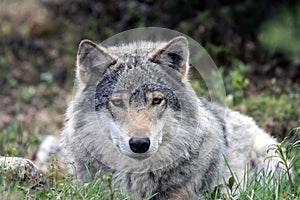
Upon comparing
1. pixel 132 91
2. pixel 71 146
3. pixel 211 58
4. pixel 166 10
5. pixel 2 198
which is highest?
pixel 166 10

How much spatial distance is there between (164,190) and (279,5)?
242 inches

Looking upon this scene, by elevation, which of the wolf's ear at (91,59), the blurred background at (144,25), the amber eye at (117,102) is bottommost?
the amber eye at (117,102)

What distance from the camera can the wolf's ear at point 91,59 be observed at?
5.30 meters

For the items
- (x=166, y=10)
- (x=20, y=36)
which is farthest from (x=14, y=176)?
(x=20, y=36)

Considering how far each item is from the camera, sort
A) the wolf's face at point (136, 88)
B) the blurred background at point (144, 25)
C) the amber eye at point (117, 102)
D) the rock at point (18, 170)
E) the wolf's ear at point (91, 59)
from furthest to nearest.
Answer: the blurred background at point (144, 25) → the wolf's ear at point (91, 59) → the amber eye at point (117, 102) → the wolf's face at point (136, 88) → the rock at point (18, 170)

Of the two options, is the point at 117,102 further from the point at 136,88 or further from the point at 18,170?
the point at 18,170

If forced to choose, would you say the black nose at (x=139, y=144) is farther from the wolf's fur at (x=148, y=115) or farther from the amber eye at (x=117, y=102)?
the amber eye at (x=117, y=102)

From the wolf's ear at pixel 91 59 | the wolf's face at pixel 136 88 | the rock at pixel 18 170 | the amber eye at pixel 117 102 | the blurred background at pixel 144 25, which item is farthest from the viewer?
the blurred background at pixel 144 25

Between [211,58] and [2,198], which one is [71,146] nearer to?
[2,198]

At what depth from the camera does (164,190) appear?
17.5 feet

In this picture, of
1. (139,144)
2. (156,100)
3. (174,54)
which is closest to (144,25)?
(174,54)

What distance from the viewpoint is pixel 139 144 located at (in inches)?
189

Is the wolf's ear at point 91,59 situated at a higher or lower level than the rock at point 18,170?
higher

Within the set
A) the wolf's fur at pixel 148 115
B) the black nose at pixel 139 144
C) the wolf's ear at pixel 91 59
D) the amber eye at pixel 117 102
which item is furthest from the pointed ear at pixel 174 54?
the black nose at pixel 139 144
